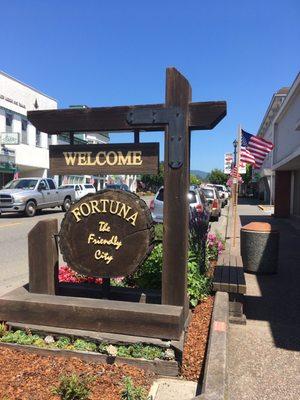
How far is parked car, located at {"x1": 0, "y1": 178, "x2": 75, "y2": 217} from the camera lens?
851 inches

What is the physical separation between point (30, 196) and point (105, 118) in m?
18.6

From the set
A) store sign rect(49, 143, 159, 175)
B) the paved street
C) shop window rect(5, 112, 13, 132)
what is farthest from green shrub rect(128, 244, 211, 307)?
shop window rect(5, 112, 13, 132)

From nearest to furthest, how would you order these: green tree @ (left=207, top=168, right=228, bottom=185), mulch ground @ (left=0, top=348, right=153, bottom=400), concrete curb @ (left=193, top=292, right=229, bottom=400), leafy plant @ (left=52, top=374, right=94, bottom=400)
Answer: concrete curb @ (left=193, top=292, right=229, bottom=400) → leafy plant @ (left=52, top=374, right=94, bottom=400) → mulch ground @ (left=0, top=348, right=153, bottom=400) → green tree @ (left=207, top=168, right=228, bottom=185)

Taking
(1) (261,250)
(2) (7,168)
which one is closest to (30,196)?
(2) (7,168)

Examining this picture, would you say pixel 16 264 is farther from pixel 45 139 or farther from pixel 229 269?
pixel 45 139

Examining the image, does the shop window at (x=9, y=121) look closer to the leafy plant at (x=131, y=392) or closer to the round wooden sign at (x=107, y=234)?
the round wooden sign at (x=107, y=234)

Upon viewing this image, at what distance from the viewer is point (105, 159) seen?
4.75 m

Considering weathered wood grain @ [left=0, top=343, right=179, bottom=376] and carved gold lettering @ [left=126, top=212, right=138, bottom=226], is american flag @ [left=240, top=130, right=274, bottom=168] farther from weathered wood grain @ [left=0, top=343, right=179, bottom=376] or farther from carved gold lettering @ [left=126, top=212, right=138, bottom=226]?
weathered wood grain @ [left=0, top=343, right=179, bottom=376]

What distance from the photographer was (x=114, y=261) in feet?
15.3

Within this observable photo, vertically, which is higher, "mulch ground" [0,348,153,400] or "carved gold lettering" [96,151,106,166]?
"carved gold lettering" [96,151,106,166]

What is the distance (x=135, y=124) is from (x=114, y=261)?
1494 millimetres

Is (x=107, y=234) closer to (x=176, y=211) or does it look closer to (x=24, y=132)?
(x=176, y=211)

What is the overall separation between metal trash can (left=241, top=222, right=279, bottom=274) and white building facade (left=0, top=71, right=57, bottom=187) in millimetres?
26241

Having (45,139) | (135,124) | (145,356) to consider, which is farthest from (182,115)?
(45,139)
